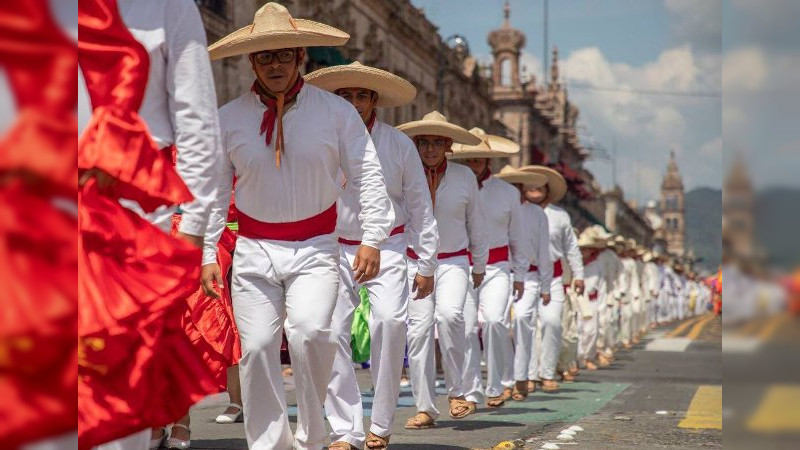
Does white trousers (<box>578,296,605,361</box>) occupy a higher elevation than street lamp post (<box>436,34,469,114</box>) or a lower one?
lower

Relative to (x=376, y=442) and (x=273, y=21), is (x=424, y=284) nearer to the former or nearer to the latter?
(x=376, y=442)

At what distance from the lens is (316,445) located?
6.02 m

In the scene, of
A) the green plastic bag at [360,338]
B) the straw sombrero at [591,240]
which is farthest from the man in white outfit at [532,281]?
the straw sombrero at [591,240]

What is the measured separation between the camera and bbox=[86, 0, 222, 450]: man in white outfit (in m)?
3.69

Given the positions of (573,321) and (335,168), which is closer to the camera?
(335,168)

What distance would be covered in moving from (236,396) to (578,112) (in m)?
138

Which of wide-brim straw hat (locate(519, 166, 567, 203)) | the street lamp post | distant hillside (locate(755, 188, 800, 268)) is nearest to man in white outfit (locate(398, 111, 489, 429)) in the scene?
wide-brim straw hat (locate(519, 166, 567, 203))

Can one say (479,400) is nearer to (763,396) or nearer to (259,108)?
(259,108)

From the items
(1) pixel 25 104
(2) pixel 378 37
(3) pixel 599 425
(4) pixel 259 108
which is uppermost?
(2) pixel 378 37

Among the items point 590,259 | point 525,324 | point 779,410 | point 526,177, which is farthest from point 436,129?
→ point 590,259

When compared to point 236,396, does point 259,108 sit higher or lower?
higher

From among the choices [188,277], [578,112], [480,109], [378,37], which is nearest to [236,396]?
[188,277]

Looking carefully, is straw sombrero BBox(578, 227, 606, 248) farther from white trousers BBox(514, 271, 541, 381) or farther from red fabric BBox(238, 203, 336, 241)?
red fabric BBox(238, 203, 336, 241)

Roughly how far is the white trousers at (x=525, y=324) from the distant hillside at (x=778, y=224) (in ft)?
41.2
